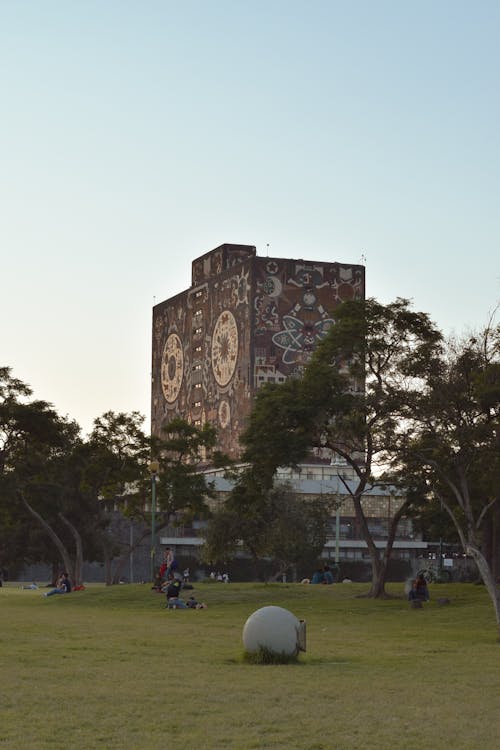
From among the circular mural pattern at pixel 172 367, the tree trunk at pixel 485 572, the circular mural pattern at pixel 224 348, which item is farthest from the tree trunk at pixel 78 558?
the circular mural pattern at pixel 172 367

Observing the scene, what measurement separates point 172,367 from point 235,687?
16636 centimetres

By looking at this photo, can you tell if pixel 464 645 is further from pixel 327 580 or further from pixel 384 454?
pixel 327 580

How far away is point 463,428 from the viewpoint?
127ft

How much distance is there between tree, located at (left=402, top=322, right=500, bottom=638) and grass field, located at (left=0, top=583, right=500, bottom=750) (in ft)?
14.0

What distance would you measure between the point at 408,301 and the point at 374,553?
1184 centimetres

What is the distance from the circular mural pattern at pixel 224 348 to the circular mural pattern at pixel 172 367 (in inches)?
552

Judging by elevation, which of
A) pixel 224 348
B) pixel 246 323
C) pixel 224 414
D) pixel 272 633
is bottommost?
pixel 272 633

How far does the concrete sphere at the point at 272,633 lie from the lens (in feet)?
80.0

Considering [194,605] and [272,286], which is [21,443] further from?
[272,286]

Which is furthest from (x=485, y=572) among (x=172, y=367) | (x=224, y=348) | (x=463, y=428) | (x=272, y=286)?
(x=172, y=367)

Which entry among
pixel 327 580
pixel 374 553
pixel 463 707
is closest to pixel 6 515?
pixel 327 580

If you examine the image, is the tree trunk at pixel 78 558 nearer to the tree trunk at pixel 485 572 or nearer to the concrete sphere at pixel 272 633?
the tree trunk at pixel 485 572

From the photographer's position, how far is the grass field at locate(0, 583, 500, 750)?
1571 cm

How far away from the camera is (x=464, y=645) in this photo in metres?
32.7
